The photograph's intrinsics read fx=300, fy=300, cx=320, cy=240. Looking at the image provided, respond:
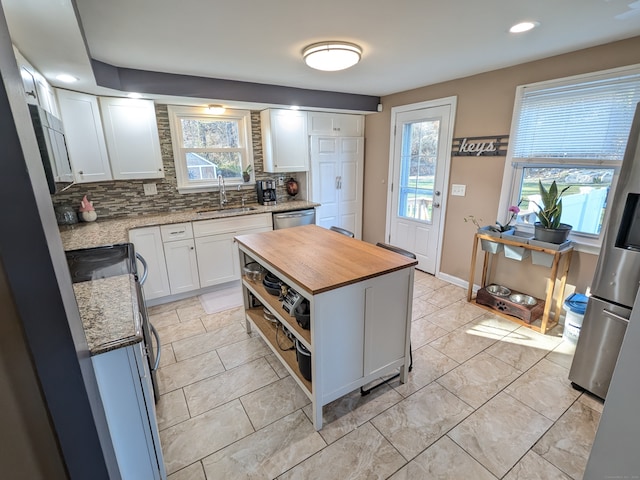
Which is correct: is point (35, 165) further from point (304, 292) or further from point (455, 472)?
point (455, 472)

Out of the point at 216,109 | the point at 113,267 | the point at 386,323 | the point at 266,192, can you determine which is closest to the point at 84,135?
the point at 216,109

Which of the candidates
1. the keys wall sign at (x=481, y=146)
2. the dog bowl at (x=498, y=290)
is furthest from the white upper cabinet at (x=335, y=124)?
the dog bowl at (x=498, y=290)

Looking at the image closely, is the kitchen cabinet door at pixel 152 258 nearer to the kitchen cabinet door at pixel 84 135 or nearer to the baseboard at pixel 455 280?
the kitchen cabinet door at pixel 84 135

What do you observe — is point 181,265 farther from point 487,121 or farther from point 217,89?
point 487,121

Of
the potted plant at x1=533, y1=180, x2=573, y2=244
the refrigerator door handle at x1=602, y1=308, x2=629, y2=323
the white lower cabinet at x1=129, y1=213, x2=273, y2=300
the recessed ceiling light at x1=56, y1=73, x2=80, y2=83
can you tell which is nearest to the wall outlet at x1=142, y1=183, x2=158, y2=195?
the white lower cabinet at x1=129, y1=213, x2=273, y2=300

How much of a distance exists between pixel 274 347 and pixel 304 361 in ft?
1.52

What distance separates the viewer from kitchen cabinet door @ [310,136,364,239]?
13.9 feet

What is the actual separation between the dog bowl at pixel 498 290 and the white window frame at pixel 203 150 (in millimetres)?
3212

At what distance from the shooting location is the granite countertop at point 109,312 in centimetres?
108

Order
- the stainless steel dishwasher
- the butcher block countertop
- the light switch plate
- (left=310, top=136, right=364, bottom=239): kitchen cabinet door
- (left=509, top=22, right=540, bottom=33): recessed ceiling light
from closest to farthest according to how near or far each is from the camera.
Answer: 1. the butcher block countertop
2. (left=509, top=22, right=540, bottom=33): recessed ceiling light
3. the light switch plate
4. the stainless steel dishwasher
5. (left=310, top=136, right=364, bottom=239): kitchen cabinet door

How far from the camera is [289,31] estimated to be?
6.48 ft

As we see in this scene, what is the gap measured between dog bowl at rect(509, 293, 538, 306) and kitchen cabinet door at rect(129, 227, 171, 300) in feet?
11.8

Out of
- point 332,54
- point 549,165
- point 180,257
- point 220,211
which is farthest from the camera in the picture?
point 220,211

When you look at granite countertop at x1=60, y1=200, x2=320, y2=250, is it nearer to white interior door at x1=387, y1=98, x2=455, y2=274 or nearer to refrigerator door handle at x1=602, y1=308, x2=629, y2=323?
white interior door at x1=387, y1=98, x2=455, y2=274
